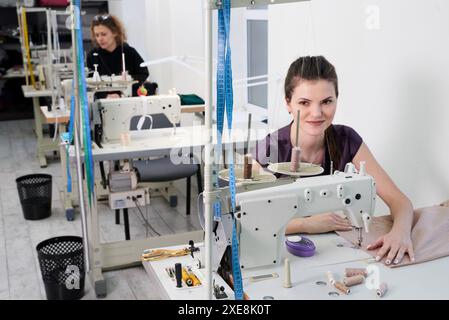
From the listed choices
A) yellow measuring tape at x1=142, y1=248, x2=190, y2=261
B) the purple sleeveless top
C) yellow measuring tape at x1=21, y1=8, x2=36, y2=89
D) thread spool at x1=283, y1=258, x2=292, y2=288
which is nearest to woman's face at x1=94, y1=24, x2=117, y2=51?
yellow measuring tape at x1=21, y1=8, x2=36, y2=89

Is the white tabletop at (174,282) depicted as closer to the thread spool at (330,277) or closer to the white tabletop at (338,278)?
the white tabletop at (338,278)

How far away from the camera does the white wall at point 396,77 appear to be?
2.28 meters

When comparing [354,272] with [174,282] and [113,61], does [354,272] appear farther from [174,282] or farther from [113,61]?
[113,61]

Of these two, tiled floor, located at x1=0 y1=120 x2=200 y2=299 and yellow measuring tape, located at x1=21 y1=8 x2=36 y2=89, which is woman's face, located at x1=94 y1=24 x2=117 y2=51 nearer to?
tiled floor, located at x1=0 y1=120 x2=200 y2=299

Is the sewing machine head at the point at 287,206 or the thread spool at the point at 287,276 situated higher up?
the sewing machine head at the point at 287,206

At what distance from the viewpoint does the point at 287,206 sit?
1685 millimetres

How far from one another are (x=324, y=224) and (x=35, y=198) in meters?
2.83

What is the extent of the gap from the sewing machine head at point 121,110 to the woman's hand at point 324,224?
61.7 inches

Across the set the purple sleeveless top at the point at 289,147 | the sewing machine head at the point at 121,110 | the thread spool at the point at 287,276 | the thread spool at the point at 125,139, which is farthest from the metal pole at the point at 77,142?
the thread spool at the point at 287,276

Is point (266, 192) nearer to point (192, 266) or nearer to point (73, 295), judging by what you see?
point (192, 266)

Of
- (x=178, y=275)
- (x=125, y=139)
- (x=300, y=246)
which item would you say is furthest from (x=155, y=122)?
(x=178, y=275)

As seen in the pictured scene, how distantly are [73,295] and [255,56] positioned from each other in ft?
7.39

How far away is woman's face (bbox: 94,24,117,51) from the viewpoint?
4559 mm
